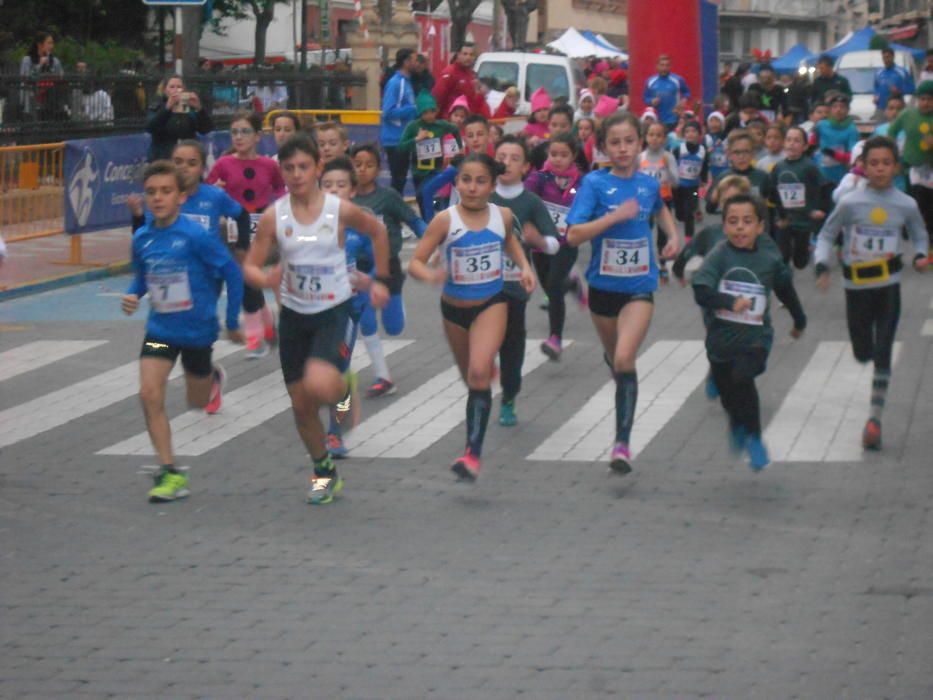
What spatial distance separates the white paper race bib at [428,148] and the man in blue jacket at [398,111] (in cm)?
219

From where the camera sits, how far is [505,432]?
1059cm

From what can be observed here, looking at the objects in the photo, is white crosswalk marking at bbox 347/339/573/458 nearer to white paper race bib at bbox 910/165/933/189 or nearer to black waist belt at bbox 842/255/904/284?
black waist belt at bbox 842/255/904/284

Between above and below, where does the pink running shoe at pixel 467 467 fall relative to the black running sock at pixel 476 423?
below

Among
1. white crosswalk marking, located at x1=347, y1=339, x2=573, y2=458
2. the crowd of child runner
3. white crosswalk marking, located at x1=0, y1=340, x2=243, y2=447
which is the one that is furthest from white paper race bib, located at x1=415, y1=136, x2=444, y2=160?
the crowd of child runner

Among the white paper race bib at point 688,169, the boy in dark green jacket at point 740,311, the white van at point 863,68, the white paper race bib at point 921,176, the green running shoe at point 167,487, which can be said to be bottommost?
the green running shoe at point 167,487

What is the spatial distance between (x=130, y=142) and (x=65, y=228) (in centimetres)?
151

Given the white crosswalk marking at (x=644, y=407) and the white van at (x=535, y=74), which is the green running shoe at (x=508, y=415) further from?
the white van at (x=535, y=74)

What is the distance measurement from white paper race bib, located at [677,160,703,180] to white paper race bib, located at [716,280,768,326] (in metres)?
10.8

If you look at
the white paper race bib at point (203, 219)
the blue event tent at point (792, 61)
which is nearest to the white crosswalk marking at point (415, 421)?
the white paper race bib at point (203, 219)

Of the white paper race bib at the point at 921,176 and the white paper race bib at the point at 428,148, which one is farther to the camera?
the white paper race bib at the point at 428,148

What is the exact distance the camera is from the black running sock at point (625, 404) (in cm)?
925

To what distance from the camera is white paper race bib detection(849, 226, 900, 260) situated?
Result: 999 cm

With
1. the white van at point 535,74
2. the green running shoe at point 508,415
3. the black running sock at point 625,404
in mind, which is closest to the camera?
the black running sock at point 625,404

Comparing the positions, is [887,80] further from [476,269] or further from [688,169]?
[476,269]
